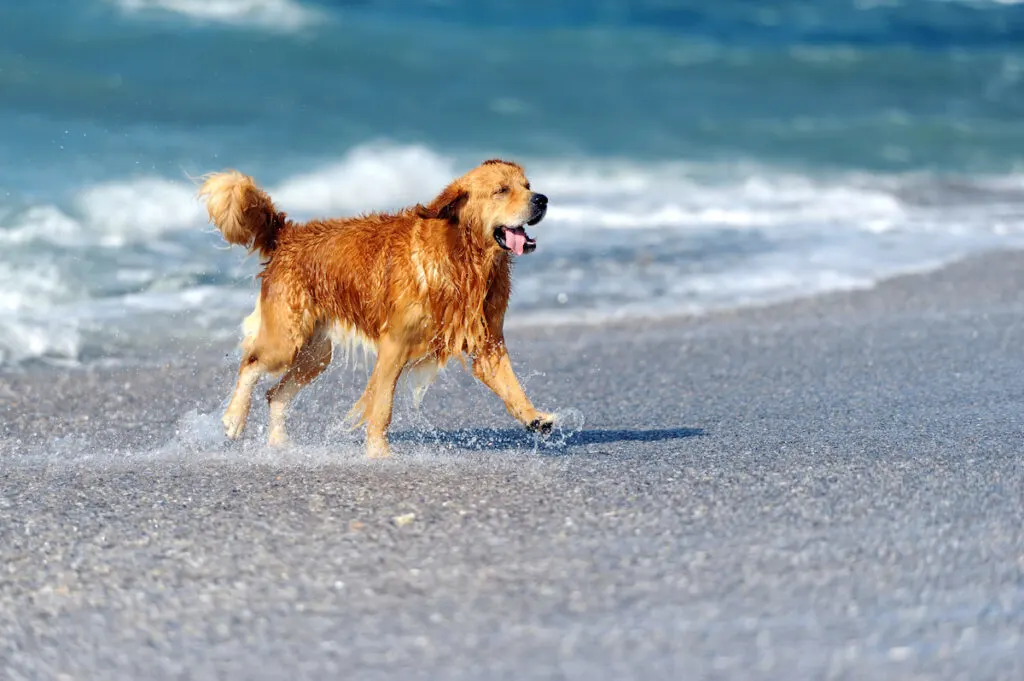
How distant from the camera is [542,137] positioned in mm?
21250

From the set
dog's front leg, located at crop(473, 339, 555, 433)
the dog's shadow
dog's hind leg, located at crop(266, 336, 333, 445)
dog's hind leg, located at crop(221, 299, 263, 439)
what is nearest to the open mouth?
dog's front leg, located at crop(473, 339, 555, 433)

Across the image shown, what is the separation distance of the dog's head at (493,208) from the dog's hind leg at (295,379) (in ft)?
3.09

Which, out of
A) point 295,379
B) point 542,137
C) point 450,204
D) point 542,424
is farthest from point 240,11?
point 542,424

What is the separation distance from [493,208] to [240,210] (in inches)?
43.4

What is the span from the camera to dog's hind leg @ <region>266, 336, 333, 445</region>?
604 cm

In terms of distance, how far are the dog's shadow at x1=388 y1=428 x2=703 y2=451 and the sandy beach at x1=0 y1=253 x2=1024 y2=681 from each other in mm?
25

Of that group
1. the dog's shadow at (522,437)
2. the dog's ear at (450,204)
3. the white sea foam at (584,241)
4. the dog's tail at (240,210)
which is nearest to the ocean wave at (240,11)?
the white sea foam at (584,241)

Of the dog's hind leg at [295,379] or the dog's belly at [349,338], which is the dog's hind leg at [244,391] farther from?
the dog's belly at [349,338]

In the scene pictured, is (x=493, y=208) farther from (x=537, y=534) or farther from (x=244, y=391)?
(x=537, y=534)

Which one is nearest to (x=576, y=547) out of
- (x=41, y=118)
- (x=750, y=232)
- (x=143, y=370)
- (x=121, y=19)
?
(x=143, y=370)

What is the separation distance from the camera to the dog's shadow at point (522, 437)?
5.69 m

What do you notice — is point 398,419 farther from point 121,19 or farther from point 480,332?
point 121,19

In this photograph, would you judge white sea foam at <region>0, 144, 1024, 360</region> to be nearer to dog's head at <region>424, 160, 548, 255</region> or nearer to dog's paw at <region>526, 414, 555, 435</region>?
dog's head at <region>424, 160, 548, 255</region>

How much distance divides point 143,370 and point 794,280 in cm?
479
